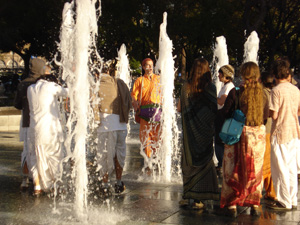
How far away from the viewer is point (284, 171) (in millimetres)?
6133

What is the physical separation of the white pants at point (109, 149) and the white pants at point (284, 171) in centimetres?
213

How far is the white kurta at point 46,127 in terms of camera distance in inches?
266

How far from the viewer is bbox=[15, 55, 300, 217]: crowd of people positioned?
5.77 metres

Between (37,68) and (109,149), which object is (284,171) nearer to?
(109,149)

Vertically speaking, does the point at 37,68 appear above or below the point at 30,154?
above

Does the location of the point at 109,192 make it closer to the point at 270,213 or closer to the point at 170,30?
the point at 270,213

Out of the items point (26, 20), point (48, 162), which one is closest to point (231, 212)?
→ point (48, 162)

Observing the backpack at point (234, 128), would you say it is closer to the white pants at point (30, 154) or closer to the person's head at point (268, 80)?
the person's head at point (268, 80)

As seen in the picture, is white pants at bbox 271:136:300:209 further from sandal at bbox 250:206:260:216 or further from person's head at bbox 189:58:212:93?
person's head at bbox 189:58:212:93

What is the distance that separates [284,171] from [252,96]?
109 centimetres

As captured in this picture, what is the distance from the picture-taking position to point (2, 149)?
1116 centimetres

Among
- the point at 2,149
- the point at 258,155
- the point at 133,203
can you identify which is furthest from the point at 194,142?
the point at 2,149

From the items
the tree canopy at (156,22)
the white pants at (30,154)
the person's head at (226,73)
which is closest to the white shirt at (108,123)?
the white pants at (30,154)

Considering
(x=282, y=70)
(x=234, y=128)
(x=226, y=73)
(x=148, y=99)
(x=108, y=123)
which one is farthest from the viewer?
(x=148, y=99)
